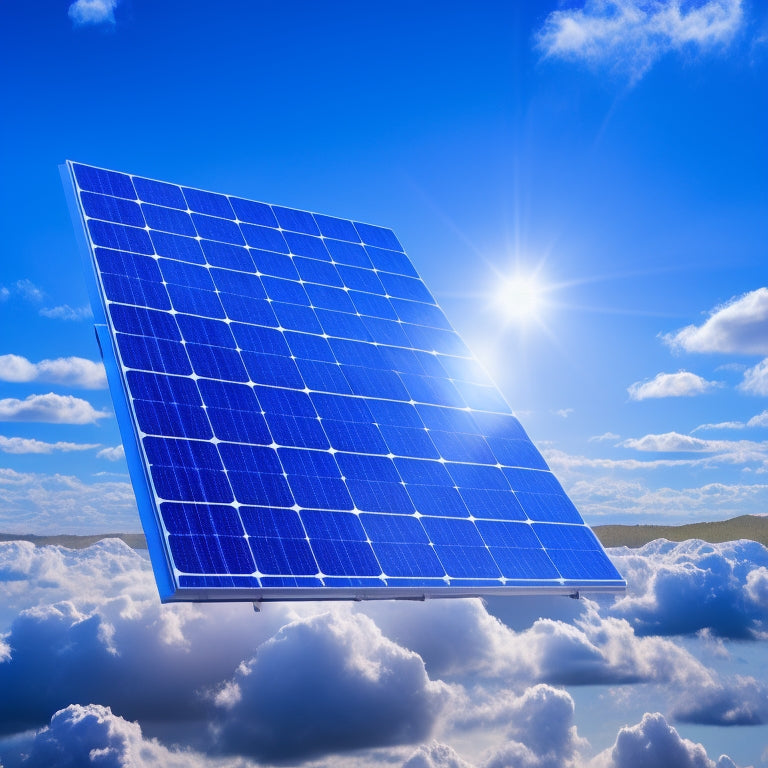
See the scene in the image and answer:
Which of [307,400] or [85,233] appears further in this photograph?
[85,233]

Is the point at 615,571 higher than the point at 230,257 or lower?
lower

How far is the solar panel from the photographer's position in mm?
16359

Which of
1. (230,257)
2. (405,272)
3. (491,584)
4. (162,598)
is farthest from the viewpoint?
(405,272)

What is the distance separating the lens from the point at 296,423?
1914 cm

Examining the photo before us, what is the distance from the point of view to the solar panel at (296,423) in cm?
1636

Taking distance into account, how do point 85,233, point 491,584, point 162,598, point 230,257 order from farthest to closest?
point 230,257 < point 85,233 < point 491,584 < point 162,598

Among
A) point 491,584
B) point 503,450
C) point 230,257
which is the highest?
point 230,257

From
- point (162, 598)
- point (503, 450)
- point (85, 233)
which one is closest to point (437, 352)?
point (503, 450)

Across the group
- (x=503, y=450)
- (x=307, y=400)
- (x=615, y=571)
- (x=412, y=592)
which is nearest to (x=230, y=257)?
(x=307, y=400)

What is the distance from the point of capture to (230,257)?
76.7ft

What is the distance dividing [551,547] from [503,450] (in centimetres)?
295

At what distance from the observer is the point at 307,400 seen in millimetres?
19953

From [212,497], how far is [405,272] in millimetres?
12634

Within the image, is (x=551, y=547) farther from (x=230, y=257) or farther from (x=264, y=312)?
(x=230, y=257)
